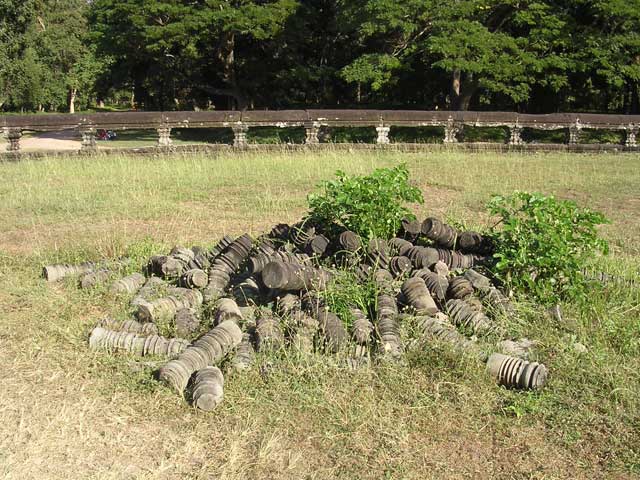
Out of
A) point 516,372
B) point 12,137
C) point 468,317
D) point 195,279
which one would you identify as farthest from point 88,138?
point 516,372

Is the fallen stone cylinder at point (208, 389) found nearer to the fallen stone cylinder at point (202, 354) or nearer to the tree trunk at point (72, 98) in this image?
the fallen stone cylinder at point (202, 354)

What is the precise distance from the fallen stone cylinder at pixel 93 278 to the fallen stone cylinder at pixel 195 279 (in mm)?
745

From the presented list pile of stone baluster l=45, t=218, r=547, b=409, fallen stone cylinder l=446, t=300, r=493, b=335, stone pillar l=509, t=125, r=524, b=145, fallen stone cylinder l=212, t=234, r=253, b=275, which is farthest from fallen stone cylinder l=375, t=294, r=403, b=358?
stone pillar l=509, t=125, r=524, b=145

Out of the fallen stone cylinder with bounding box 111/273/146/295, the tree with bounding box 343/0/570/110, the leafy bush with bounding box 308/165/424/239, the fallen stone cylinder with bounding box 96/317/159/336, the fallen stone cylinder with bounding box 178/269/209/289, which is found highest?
the tree with bounding box 343/0/570/110

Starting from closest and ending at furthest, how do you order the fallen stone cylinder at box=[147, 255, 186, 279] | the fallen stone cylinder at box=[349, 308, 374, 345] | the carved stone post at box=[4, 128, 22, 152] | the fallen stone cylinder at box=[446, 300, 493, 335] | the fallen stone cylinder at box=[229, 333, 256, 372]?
the fallen stone cylinder at box=[229, 333, 256, 372]
the fallen stone cylinder at box=[349, 308, 374, 345]
the fallen stone cylinder at box=[446, 300, 493, 335]
the fallen stone cylinder at box=[147, 255, 186, 279]
the carved stone post at box=[4, 128, 22, 152]

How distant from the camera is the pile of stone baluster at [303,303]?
400 cm

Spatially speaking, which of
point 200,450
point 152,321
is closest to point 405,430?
point 200,450

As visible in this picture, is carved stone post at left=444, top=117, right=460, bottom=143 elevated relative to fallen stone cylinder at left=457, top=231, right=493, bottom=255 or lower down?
elevated

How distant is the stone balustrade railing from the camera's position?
14.8 metres

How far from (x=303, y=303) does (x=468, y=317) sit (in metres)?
1.14

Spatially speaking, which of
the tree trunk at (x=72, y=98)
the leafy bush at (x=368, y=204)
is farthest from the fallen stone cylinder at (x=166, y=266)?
the tree trunk at (x=72, y=98)

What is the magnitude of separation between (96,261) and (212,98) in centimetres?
2971

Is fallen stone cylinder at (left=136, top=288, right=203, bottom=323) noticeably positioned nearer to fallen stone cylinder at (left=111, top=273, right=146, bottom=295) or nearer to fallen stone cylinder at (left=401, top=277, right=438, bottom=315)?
fallen stone cylinder at (left=111, top=273, right=146, bottom=295)

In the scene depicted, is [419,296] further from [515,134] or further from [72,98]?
[72,98]
